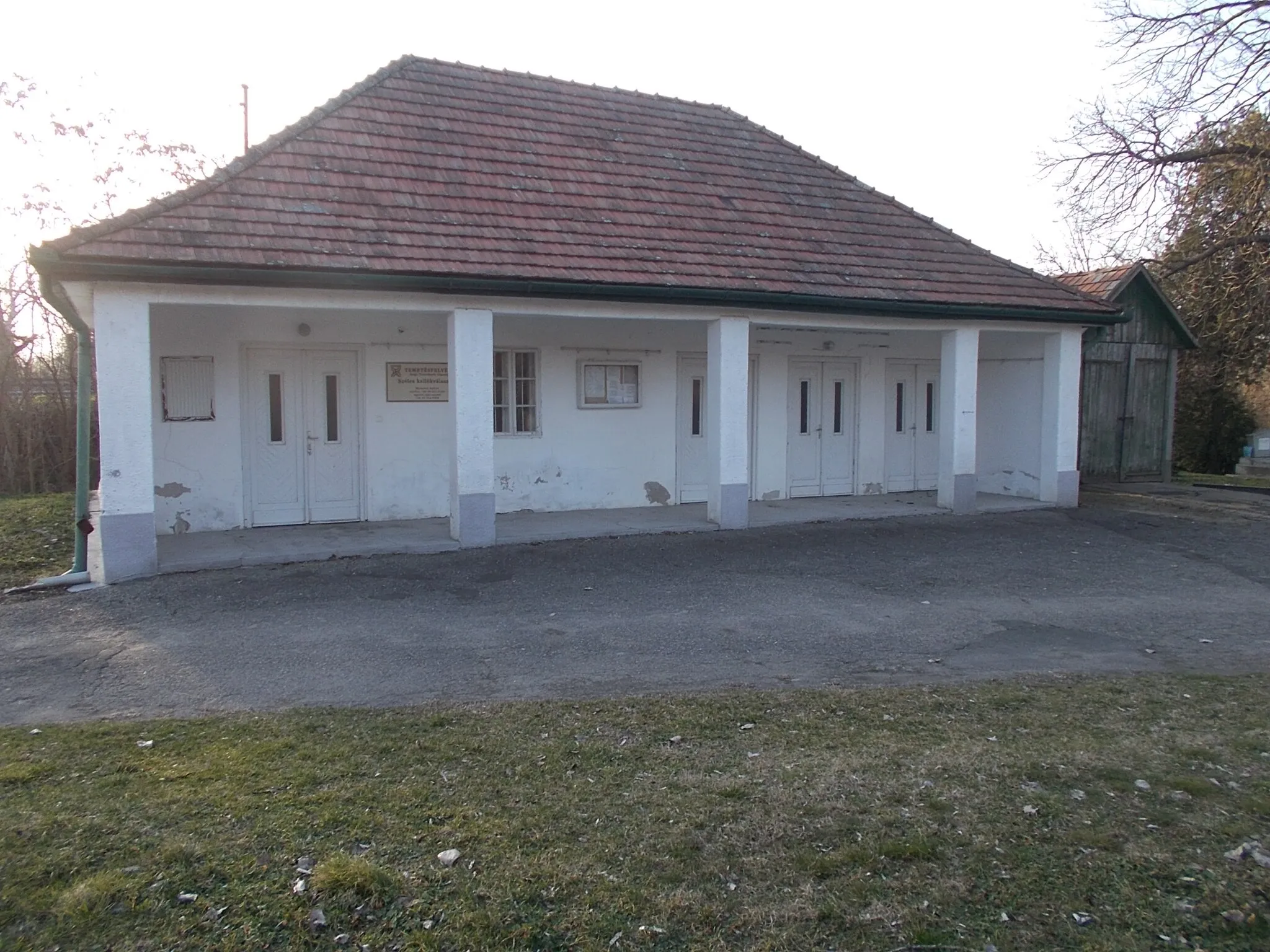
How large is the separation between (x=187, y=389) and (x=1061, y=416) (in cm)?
1141

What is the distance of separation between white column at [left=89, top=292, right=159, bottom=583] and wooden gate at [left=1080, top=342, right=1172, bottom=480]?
15.5 meters

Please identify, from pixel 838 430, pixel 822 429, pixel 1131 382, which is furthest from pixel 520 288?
pixel 1131 382

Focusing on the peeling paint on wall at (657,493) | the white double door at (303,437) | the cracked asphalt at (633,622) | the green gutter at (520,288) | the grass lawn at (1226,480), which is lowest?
the cracked asphalt at (633,622)

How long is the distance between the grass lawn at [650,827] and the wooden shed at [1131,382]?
1354 centimetres

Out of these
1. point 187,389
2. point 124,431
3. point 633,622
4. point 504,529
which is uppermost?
point 187,389

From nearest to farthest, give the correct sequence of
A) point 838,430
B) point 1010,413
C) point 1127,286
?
point 838,430
point 1010,413
point 1127,286

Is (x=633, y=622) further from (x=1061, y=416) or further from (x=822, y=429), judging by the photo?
(x=1061, y=416)

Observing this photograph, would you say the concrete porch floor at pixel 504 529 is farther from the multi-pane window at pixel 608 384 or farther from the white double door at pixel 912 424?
the multi-pane window at pixel 608 384

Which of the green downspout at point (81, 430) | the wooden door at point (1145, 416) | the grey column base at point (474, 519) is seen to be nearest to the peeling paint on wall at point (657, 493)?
the grey column base at point (474, 519)

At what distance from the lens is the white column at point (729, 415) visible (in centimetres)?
1120

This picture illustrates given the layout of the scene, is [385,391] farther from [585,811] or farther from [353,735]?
[585,811]

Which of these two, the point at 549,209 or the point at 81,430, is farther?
the point at 549,209

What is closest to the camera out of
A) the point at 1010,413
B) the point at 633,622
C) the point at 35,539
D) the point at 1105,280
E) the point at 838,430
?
the point at 633,622

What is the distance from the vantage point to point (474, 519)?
33.0 ft
